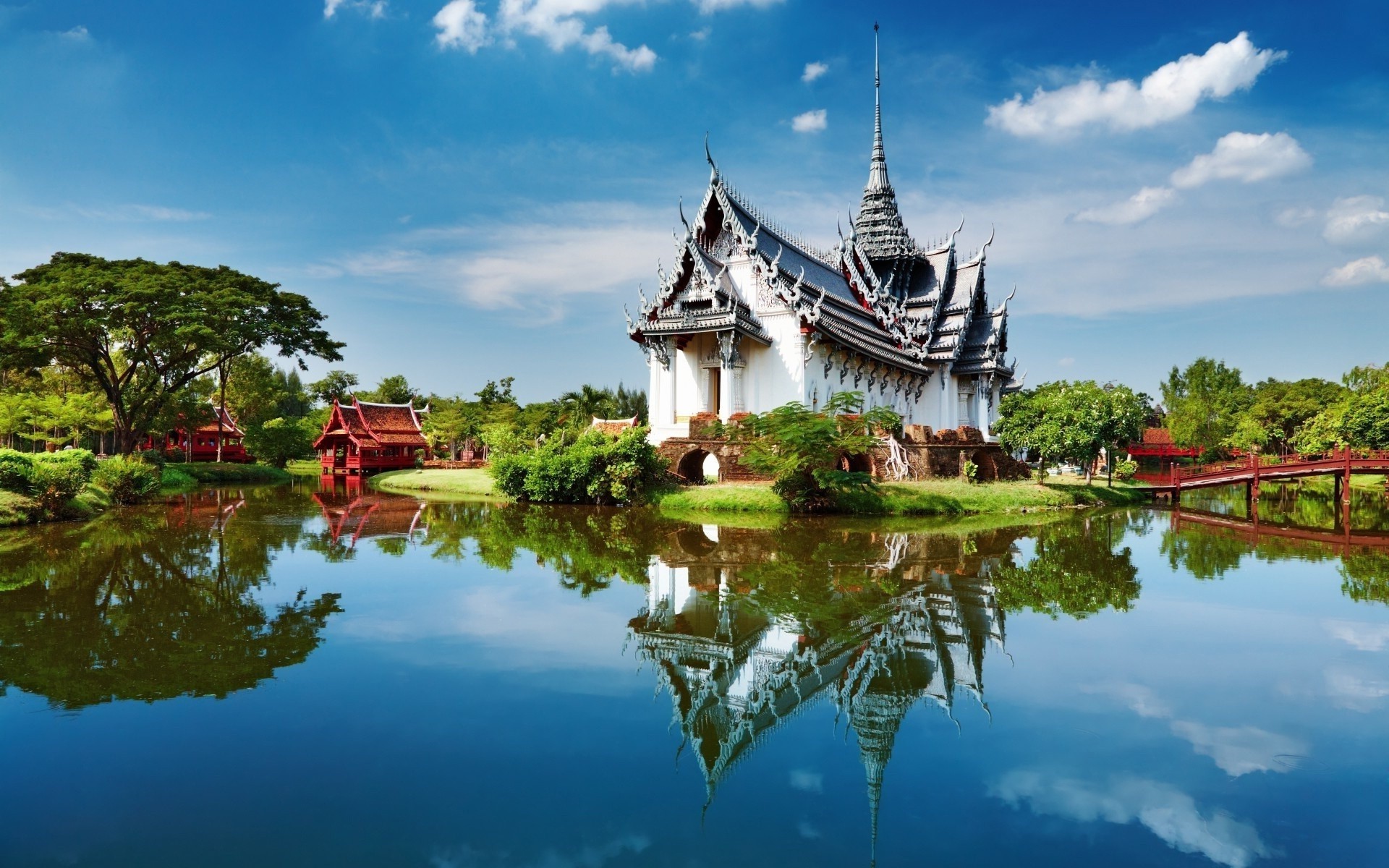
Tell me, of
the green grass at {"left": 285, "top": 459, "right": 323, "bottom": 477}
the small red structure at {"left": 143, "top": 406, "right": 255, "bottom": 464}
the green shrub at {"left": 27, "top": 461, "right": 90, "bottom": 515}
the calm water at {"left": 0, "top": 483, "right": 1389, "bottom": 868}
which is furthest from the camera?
the small red structure at {"left": 143, "top": 406, "right": 255, "bottom": 464}

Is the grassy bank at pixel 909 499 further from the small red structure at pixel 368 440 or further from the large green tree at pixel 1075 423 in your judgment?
the small red structure at pixel 368 440

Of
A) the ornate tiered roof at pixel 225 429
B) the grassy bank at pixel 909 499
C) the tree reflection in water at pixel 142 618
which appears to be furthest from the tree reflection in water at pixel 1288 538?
the ornate tiered roof at pixel 225 429

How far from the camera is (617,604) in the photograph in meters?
8.27

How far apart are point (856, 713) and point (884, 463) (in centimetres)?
1602

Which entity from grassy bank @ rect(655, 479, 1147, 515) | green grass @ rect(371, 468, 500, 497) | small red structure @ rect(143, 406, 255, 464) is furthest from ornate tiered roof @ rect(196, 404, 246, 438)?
grassy bank @ rect(655, 479, 1147, 515)

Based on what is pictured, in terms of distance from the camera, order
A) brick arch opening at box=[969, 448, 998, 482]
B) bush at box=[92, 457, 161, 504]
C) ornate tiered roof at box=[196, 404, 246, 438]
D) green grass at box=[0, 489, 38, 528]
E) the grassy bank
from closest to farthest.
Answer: green grass at box=[0, 489, 38, 528] → the grassy bank → bush at box=[92, 457, 161, 504] → brick arch opening at box=[969, 448, 998, 482] → ornate tiered roof at box=[196, 404, 246, 438]

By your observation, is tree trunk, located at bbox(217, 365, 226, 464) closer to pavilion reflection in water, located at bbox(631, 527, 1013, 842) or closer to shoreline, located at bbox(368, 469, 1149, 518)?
shoreline, located at bbox(368, 469, 1149, 518)

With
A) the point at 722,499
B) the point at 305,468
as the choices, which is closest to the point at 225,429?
the point at 305,468

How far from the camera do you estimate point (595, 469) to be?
1966 cm

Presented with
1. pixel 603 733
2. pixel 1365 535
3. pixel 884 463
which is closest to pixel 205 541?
pixel 603 733

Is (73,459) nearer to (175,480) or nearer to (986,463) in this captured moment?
(175,480)

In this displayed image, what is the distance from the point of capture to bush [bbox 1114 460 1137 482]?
25636mm

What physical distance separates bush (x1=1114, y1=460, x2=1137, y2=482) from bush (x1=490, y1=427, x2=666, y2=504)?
16.6 meters

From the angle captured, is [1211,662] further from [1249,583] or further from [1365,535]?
[1365,535]
